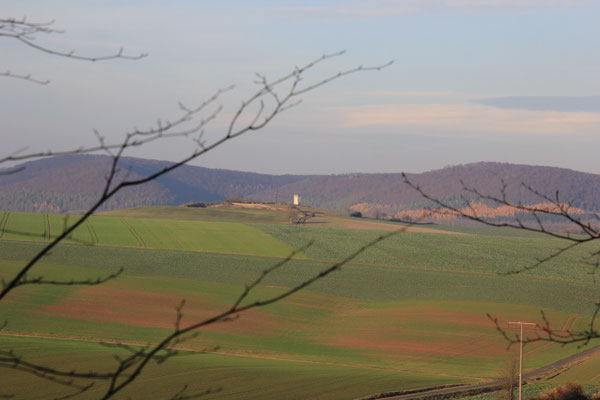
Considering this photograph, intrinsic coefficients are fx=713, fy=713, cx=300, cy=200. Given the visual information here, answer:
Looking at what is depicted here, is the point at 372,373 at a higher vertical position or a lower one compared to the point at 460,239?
lower

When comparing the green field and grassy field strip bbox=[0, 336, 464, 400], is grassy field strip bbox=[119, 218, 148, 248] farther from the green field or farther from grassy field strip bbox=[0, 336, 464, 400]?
grassy field strip bbox=[0, 336, 464, 400]

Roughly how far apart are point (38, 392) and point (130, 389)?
3637 mm

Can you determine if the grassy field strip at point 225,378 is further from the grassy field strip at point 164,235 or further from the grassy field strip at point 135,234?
the grassy field strip at point 135,234

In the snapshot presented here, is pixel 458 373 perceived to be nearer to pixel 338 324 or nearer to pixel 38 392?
pixel 338 324

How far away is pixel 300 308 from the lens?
5125cm

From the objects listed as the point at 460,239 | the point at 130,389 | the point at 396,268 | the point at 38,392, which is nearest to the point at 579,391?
the point at 130,389

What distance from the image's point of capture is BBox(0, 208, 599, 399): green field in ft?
115

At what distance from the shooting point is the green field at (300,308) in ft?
115

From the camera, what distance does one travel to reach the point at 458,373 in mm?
38250

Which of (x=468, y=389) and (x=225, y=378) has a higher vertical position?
(x=225, y=378)

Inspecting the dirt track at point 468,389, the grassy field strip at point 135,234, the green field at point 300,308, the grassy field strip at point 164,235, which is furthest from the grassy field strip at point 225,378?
the grassy field strip at point 135,234

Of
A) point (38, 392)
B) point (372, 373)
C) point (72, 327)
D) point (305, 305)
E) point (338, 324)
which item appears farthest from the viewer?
point (305, 305)

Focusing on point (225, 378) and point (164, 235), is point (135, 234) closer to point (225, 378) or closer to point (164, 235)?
point (164, 235)

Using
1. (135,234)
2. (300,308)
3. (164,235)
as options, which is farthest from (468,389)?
(135,234)
